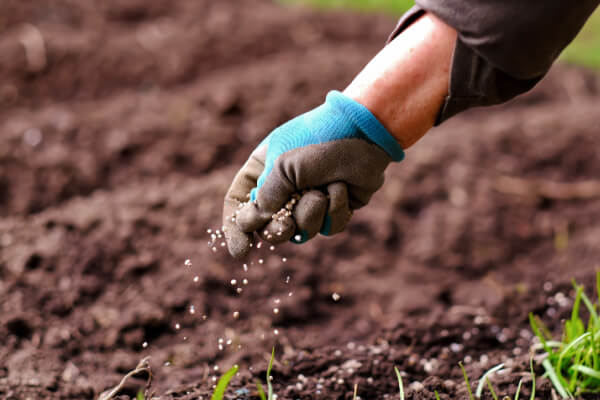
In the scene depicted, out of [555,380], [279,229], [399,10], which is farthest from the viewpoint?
[399,10]

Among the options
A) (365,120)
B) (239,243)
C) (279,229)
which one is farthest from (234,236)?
(365,120)

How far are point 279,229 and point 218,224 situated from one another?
3.82 feet

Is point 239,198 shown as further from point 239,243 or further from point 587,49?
point 587,49

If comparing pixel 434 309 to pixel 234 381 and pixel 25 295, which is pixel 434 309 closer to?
pixel 234 381

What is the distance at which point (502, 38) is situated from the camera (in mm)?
1122

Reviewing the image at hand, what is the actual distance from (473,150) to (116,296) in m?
2.08

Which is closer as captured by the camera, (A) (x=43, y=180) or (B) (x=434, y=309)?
(B) (x=434, y=309)

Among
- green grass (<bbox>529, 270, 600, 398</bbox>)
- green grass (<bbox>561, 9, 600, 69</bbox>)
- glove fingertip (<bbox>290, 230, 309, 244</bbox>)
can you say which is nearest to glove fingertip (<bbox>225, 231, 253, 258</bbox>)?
glove fingertip (<bbox>290, 230, 309, 244</bbox>)

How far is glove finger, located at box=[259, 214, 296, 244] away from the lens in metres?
1.35

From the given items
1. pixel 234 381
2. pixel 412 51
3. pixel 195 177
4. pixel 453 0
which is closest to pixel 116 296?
pixel 234 381

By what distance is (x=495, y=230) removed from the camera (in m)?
2.69

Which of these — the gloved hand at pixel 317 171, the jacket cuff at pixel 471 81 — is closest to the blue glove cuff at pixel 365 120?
the gloved hand at pixel 317 171

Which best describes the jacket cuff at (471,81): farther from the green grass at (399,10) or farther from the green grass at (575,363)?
the green grass at (399,10)

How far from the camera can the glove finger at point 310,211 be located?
1.33 m
